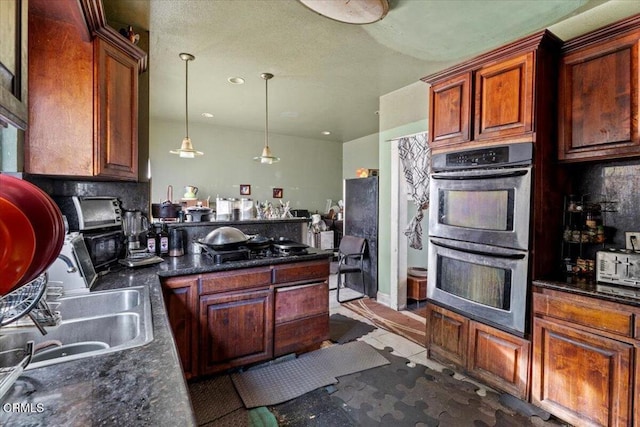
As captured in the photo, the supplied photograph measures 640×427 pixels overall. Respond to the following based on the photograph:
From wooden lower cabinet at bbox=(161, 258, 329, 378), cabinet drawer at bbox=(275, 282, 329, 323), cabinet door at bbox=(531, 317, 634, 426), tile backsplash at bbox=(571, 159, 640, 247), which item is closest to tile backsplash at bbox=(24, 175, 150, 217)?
wooden lower cabinet at bbox=(161, 258, 329, 378)

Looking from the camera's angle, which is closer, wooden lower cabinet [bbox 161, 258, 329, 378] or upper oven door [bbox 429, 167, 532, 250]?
upper oven door [bbox 429, 167, 532, 250]

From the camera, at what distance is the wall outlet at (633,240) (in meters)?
1.88

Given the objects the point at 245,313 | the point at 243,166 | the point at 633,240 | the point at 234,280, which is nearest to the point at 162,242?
the point at 234,280

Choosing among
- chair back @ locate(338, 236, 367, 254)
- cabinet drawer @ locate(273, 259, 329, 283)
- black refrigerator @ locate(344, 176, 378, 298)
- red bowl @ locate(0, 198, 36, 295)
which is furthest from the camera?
chair back @ locate(338, 236, 367, 254)

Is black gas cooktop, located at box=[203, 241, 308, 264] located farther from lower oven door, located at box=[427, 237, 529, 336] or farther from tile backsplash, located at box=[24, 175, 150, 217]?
lower oven door, located at box=[427, 237, 529, 336]

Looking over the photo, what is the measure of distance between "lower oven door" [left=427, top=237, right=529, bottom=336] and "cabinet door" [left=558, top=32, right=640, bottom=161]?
29.7 inches

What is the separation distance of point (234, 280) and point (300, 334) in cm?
75

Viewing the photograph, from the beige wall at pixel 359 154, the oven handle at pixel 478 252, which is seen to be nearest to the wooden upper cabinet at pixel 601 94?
the oven handle at pixel 478 252

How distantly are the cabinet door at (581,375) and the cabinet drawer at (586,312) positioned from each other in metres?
0.06

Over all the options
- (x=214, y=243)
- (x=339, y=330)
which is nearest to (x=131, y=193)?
(x=214, y=243)

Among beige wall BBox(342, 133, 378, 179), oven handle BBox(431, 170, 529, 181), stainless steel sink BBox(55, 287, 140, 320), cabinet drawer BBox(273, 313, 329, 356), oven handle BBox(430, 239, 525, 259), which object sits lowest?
cabinet drawer BBox(273, 313, 329, 356)

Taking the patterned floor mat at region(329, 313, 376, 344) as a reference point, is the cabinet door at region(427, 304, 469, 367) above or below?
above

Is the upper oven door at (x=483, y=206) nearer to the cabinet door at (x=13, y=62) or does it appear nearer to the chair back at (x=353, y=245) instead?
the chair back at (x=353, y=245)

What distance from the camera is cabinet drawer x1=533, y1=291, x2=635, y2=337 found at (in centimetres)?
162
